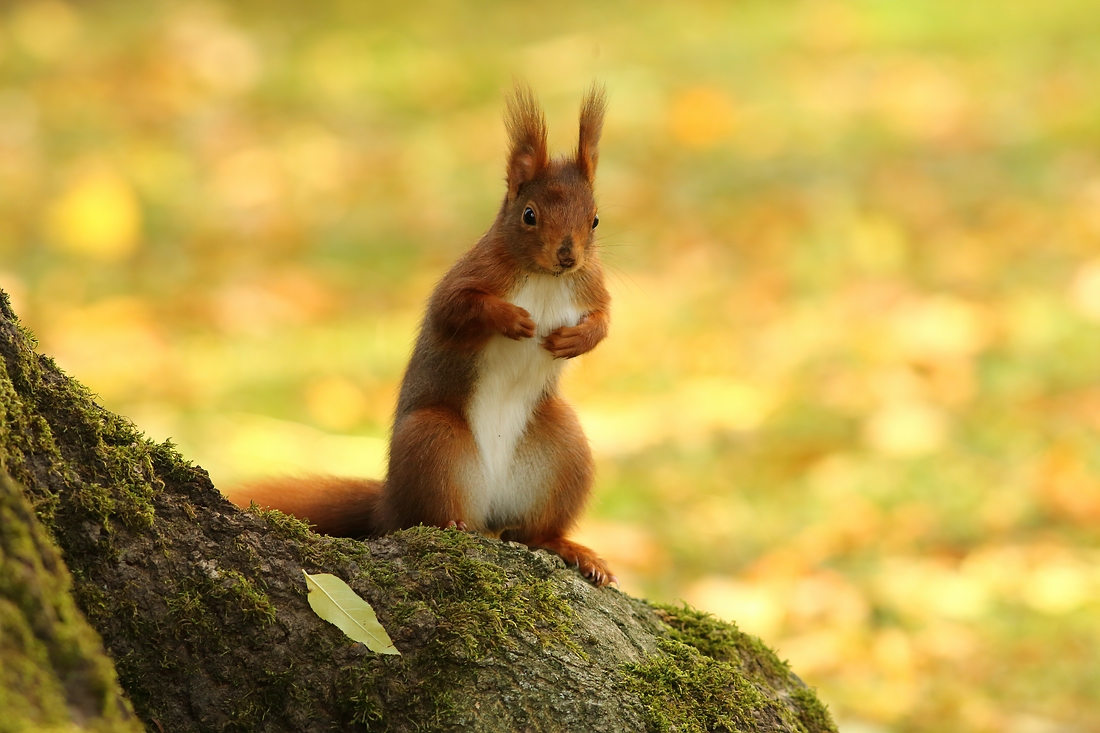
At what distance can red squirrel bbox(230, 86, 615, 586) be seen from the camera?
216cm

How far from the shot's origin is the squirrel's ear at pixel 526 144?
2.41m

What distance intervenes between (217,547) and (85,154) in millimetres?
5846

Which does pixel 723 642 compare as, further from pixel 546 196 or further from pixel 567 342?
pixel 546 196

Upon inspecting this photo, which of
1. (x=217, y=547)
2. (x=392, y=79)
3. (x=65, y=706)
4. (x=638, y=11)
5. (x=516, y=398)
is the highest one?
(x=638, y=11)

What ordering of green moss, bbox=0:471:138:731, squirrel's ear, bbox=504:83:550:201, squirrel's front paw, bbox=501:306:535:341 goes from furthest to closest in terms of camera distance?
squirrel's ear, bbox=504:83:550:201, squirrel's front paw, bbox=501:306:535:341, green moss, bbox=0:471:138:731

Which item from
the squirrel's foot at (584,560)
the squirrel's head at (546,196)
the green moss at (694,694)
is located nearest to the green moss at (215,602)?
the green moss at (694,694)

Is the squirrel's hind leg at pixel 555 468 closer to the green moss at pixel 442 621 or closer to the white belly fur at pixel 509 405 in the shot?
the white belly fur at pixel 509 405

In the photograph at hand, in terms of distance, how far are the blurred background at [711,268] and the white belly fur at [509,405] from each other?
33 cm

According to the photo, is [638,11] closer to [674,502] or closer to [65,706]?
[674,502]

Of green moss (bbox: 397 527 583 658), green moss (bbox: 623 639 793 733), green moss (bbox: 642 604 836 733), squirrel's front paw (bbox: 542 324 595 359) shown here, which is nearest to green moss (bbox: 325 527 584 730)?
green moss (bbox: 397 527 583 658)

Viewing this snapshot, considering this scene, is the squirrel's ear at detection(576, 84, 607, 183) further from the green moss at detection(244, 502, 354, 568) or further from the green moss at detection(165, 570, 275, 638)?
the green moss at detection(165, 570, 275, 638)

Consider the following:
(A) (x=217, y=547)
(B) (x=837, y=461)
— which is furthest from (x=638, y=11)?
(A) (x=217, y=547)

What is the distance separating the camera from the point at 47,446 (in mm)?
1516

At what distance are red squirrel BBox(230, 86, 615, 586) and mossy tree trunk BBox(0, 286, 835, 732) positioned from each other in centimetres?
34
